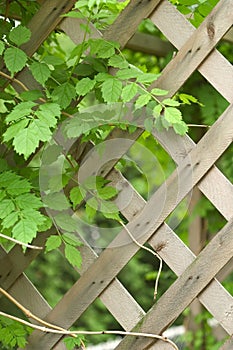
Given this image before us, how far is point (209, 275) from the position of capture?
1649mm

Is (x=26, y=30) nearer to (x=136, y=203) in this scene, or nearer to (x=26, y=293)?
(x=136, y=203)

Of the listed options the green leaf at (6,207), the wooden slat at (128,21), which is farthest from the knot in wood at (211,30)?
the green leaf at (6,207)

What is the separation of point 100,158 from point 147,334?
42 centimetres

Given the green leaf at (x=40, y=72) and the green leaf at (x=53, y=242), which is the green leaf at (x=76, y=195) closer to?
the green leaf at (x=53, y=242)

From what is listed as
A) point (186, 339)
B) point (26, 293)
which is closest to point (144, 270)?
point (186, 339)

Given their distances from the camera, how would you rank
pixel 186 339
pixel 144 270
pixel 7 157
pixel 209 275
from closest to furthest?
pixel 209 275, pixel 7 157, pixel 186 339, pixel 144 270

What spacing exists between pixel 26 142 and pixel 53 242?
310 mm

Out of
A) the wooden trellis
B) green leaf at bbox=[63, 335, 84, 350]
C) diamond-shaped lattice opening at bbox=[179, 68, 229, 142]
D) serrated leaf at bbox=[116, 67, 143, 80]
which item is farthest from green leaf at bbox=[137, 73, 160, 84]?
diamond-shaped lattice opening at bbox=[179, 68, 229, 142]

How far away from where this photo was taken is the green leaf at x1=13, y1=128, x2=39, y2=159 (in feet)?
4.58

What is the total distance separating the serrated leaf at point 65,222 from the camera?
5.45 feet

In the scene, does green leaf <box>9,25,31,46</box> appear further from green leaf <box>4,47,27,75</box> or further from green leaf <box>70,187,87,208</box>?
green leaf <box>70,187,87,208</box>

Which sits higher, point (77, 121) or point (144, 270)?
point (77, 121)

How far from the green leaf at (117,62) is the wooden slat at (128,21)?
90mm

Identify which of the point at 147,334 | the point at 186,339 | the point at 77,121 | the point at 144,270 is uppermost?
the point at 77,121
